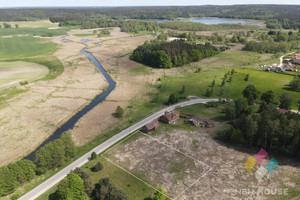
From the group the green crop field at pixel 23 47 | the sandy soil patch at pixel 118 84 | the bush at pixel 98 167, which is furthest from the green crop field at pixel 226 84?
the green crop field at pixel 23 47

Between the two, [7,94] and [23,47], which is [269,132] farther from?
[23,47]

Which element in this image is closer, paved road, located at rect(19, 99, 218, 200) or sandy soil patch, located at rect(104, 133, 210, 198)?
paved road, located at rect(19, 99, 218, 200)

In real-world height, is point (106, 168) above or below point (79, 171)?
below

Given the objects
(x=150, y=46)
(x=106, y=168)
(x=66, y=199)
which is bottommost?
(x=106, y=168)

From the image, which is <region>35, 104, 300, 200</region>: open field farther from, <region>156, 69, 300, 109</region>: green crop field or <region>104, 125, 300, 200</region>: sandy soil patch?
<region>156, 69, 300, 109</region>: green crop field

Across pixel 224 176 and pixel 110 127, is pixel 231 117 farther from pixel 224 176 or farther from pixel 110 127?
pixel 110 127

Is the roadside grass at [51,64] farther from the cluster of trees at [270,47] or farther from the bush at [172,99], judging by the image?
the cluster of trees at [270,47]

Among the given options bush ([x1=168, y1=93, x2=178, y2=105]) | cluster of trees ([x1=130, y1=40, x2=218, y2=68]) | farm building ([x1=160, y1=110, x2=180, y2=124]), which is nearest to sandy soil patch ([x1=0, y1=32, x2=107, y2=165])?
cluster of trees ([x1=130, y1=40, x2=218, y2=68])

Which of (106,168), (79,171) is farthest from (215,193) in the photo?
(79,171)
